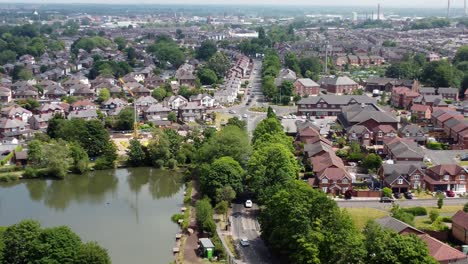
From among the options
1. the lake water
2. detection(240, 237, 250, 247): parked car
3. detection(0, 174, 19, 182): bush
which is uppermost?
detection(240, 237, 250, 247): parked car

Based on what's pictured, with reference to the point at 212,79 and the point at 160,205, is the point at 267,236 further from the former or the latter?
the point at 212,79

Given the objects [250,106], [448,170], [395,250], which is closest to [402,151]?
[448,170]

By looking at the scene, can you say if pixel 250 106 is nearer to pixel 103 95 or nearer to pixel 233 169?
pixel 103 95

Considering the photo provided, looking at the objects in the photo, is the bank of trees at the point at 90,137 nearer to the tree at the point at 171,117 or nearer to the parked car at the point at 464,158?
the tree at the point at 171,117

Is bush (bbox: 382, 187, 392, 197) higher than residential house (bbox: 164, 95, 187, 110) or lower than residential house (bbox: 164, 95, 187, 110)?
lower

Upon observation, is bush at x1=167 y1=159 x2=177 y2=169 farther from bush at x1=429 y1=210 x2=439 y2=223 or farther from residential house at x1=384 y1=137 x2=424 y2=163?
bush at x1=429 y1=210 x2=439 y2=223

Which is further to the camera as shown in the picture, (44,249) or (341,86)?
(341,86)

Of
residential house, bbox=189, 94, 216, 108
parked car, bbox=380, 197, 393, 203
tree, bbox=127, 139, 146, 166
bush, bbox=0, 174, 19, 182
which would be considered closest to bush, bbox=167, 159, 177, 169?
tree, bbox=127, 139, 146, 166

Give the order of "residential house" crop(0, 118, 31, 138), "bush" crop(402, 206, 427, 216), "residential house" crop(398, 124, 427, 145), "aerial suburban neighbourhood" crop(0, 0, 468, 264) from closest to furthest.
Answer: "aerial suburban neighbourhood" crop(0, 0, 468, 264)
"bush" crop(402, 206, 427, 216)
"residential house" crop(398, 124, 427, 145)
"residential house" crop(0, 118, 31, 138)
